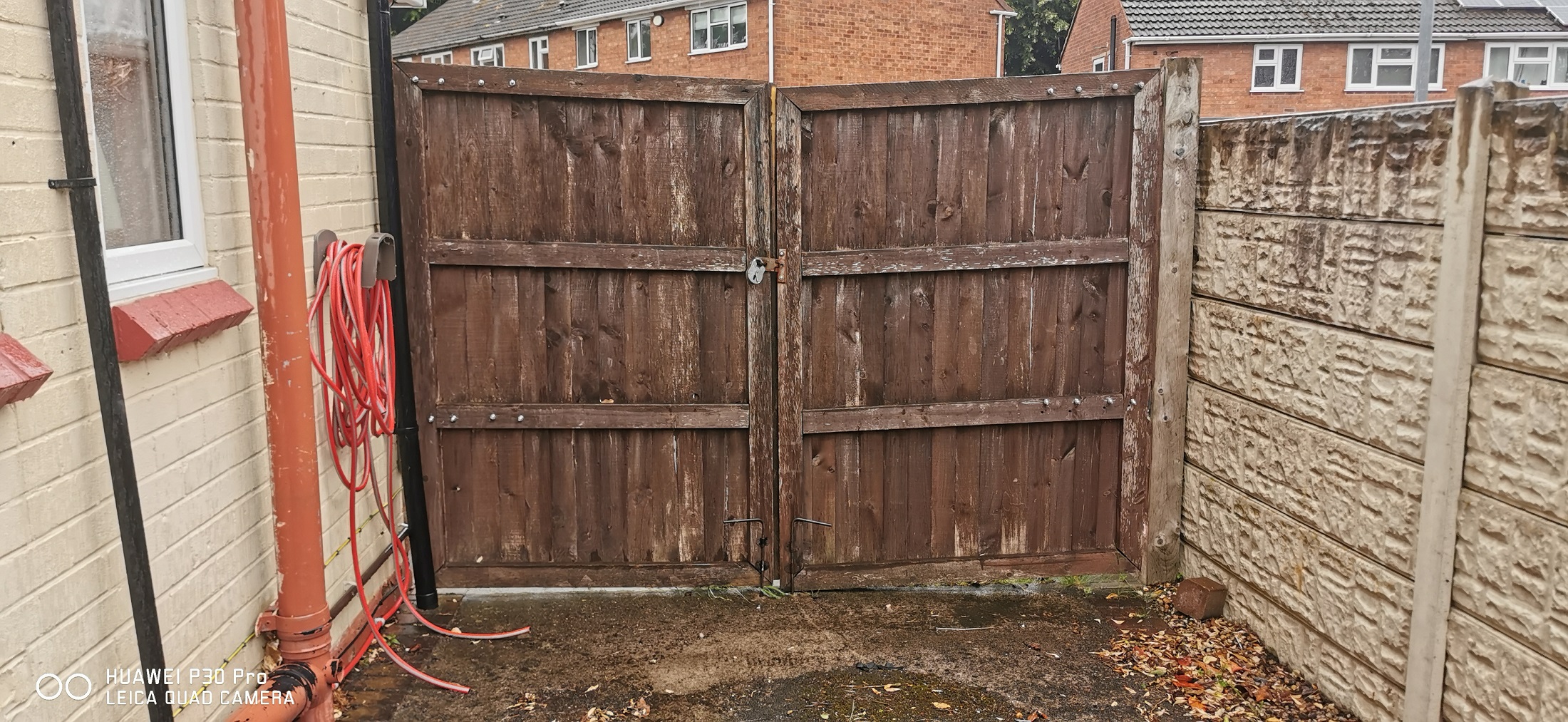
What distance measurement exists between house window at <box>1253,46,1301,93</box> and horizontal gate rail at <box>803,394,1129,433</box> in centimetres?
2445

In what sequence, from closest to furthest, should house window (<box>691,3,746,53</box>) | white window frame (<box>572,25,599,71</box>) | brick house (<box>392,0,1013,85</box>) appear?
brick house (<box>392,0,1013,85</box>) → house window (<box>691,3,746,53</box>) → white window frame (<box>572,25,599,71</box>)

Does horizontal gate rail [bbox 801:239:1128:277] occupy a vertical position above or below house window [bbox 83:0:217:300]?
→ below

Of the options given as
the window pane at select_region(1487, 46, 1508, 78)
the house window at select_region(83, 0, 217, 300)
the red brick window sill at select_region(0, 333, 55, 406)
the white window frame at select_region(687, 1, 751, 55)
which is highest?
the white window frame at select_region(687, 1, 751, 55)

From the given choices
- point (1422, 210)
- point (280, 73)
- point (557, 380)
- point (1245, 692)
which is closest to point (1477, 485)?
point (1422, 210)

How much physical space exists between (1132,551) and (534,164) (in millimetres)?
2883

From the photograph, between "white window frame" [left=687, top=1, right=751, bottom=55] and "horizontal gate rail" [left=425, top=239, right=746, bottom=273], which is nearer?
"horizontal gate rail" [left=425, top=239, right=746, bottom=273]

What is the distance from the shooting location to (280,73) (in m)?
3.01

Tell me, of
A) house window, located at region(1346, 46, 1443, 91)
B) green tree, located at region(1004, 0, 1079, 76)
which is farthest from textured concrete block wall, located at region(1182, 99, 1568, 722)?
green tree, located at region(1004, 0, 1079, 76)

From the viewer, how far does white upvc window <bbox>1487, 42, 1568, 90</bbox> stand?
24875mm

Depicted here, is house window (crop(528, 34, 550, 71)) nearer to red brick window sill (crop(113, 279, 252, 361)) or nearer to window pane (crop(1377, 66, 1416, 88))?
window pane (crop(1377, 66, 1416, 88))

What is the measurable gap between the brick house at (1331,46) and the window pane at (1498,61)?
0.8 inches

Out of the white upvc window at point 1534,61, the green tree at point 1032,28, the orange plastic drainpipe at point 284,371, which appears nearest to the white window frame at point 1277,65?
the white upvc window at point 1534,61

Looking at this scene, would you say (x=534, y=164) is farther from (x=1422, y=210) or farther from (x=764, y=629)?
(x=1422, y=210)

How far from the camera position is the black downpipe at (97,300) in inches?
85.3
